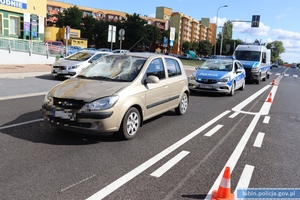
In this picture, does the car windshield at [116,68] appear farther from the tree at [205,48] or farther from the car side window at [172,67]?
the tree at [205,48]

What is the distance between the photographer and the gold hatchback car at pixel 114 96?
16.4ft

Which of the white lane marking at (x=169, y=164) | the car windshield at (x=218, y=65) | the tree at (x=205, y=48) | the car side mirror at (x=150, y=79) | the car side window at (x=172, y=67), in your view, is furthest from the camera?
the tree at (x=205, y=48)

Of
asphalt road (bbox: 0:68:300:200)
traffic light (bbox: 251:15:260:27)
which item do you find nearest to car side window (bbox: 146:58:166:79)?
asphalt road (bbox: 0:68:300:200)

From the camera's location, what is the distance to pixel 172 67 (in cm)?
732

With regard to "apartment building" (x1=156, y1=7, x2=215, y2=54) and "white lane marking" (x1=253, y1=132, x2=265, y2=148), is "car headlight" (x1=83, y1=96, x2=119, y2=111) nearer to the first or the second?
"white lane marking" (x1=253, y1=132, x2=265, y2=148)

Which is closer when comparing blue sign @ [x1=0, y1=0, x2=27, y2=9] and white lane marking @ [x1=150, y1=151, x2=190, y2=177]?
white lane marking @ [x1=150, y1=151, x2=190, y2=177]

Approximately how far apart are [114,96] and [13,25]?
28113mm

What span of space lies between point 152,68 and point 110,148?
2.17m

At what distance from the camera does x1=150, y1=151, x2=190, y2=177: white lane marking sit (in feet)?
13.3

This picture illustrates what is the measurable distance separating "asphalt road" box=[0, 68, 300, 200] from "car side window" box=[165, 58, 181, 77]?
118cm

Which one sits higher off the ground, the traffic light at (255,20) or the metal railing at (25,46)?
the traffic light at (255,20)

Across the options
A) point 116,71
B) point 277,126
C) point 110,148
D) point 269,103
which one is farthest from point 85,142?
point 269,103

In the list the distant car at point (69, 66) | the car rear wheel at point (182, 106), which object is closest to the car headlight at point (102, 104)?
the car rear wheel at point (182, 106)

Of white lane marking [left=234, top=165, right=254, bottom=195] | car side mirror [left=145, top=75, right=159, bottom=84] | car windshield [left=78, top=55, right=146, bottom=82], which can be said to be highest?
car windshield [left=78, top=55, right=146, bottom=82]
